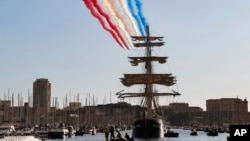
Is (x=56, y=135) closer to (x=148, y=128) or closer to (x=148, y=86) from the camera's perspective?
(x=148, y=86)

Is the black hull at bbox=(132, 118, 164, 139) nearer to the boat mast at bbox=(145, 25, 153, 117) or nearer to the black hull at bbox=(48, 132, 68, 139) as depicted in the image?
the boat mast at bbox=(145, 25, 153, 117)

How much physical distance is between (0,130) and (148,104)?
43.2 m

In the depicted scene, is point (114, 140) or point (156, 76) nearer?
point (114, 140)

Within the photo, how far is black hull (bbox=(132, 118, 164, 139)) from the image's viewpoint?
4467 inches

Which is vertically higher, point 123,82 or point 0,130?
point 123,82

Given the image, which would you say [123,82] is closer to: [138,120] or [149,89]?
[149,89]

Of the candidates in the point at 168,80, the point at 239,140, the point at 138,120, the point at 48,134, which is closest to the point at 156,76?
the point at 168,80

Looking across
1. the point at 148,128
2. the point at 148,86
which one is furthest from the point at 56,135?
the point at 148,128

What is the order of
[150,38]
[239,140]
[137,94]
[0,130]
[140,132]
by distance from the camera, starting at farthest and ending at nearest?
[150,38]
[137,94]
[0,130]
[140,132]
[239,140]

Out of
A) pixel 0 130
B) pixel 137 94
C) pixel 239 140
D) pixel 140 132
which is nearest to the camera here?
pixel 239 140

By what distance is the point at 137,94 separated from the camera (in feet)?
450

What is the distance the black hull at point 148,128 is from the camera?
113 m

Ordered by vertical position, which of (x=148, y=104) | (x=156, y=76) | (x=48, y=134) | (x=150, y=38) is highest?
(x=150, y=38)

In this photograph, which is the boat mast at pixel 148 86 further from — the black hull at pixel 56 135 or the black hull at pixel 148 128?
the black hull at pixel 56 135
